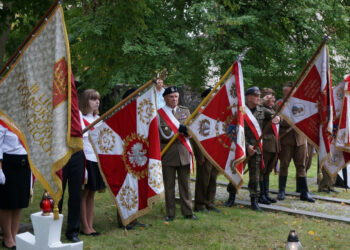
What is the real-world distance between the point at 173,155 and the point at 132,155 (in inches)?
57.7

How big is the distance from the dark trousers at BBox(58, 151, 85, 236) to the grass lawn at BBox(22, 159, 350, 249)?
23cm

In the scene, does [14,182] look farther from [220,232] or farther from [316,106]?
[316,106]

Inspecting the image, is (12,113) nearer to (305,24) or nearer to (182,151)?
(182,151)

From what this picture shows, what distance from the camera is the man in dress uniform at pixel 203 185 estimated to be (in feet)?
26.3

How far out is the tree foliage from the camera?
1292 centimetres

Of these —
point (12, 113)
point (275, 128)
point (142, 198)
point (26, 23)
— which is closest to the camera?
point (12, 113)

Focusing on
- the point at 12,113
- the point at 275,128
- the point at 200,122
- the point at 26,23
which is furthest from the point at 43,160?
the point at 26,23

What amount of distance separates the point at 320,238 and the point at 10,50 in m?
9.76

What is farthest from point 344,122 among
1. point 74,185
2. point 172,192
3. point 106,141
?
point 74,185

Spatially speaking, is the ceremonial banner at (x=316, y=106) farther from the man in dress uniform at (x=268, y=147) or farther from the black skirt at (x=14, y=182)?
the black skirt at (x=14, y=182)

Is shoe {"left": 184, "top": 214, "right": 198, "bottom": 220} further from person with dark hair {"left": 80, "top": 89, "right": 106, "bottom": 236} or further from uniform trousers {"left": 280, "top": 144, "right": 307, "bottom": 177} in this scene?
uniform trousers {"left": 280, "top": 144, "right": 307, "bottom": 177}

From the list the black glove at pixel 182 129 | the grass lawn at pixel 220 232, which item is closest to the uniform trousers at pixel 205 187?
the grass lawn at pixel 220 232

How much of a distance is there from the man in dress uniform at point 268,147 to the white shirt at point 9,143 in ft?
16.0

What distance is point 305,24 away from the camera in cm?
1491
